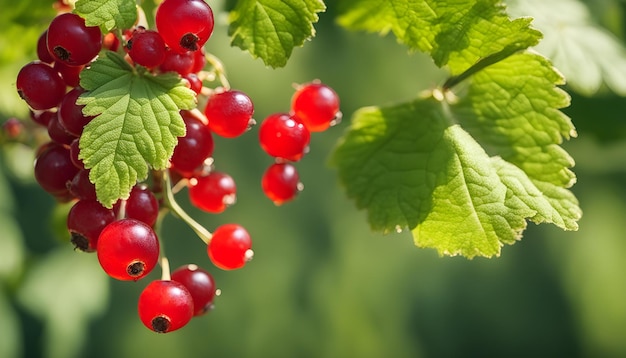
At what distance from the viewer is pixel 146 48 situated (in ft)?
2.85

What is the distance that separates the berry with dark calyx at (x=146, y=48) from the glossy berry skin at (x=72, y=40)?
5 centimetres

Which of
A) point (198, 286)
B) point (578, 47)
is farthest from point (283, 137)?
point (578, 47)

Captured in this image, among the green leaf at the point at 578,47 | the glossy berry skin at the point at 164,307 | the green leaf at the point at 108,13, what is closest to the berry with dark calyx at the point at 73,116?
the green leaf at the point at 108,13

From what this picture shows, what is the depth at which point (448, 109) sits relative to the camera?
1099 mm

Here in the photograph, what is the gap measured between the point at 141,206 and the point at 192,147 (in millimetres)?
95

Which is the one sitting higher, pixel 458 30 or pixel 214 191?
pixel 458 30

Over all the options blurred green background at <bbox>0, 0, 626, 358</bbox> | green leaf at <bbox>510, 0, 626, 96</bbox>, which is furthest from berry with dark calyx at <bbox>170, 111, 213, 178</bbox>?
blurred green background at <bbox>0, 0, 626, 358</bbox>

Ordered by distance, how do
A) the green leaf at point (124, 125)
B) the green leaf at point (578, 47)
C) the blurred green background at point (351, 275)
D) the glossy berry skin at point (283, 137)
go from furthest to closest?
the blurred green background at point (351, 275), the green leaf at point (578, 47), the glossy berry skin at point (283, 137), the green leaf at point (124, 125)

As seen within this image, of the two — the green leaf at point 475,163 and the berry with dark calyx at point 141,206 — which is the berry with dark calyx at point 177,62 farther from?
the green leaf at point 475,163

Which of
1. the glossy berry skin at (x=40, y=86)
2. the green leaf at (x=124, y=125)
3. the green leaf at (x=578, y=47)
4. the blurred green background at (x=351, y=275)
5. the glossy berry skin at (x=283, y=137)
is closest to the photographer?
the green leaf at (x=124, y=125)

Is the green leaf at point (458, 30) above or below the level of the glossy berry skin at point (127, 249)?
above

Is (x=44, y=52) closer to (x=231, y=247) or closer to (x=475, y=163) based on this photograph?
(x=231, y=247)

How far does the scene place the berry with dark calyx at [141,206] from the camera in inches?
35.5

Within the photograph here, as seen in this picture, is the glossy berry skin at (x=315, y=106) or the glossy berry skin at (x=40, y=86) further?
the glossy berry skin at (x=315, y=106)
